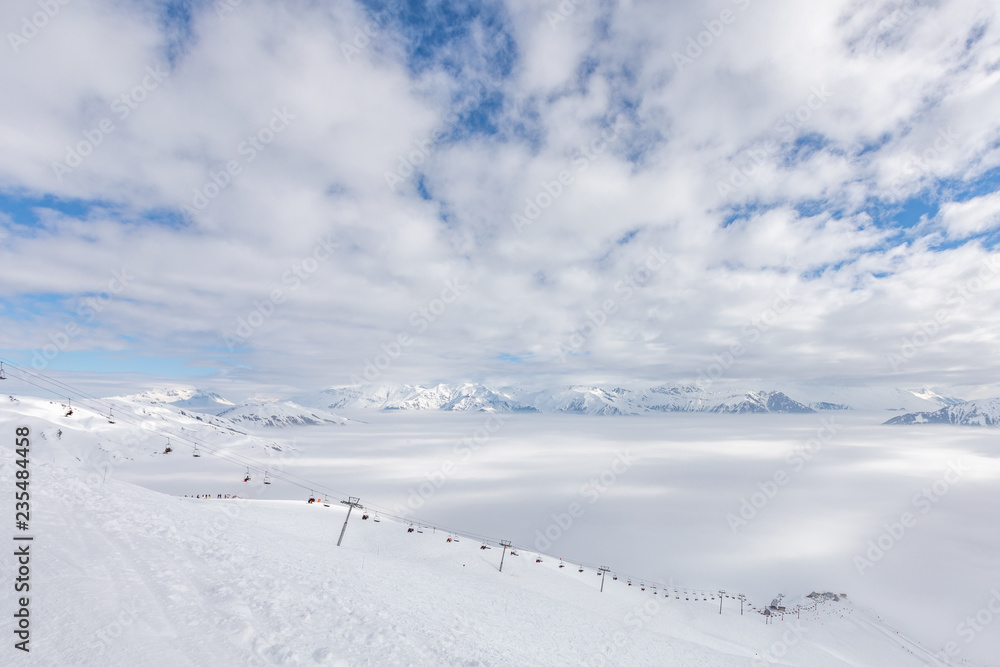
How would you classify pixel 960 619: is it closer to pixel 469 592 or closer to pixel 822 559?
pixel 822 559

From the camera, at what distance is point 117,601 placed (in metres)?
9.80

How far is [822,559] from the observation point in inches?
5650

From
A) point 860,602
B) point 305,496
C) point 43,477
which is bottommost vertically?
point 305,496

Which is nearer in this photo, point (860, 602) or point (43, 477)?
point (43, 477)

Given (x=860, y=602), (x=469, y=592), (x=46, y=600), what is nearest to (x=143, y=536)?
(x=46, y=600)

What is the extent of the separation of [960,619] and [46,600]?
168 meters

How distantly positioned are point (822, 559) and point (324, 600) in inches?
7752

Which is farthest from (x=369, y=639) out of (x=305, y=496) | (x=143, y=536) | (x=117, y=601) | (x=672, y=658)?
(x=305, y=496)

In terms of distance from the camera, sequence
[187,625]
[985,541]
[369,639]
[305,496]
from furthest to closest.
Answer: [305,496] < [985,541] < [369,639] < [187,625]

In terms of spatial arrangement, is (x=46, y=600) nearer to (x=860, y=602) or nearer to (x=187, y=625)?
(x=187, y=625)

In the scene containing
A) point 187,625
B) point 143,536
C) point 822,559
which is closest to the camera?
point 187,625

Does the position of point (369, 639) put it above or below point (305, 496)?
above

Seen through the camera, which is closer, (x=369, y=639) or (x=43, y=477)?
(x=369, y=639)

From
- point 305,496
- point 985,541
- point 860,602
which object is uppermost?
point 985,541
